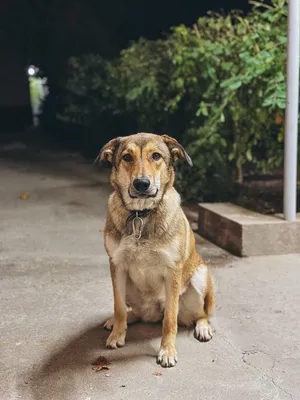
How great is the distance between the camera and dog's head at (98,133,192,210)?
3246 mm

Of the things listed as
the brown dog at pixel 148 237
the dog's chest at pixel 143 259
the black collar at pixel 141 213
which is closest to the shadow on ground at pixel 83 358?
the brown dog at pixel 148 237

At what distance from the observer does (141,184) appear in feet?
10.5

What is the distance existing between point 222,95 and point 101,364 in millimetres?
4407

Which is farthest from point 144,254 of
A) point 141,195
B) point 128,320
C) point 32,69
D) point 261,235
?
point 32,69

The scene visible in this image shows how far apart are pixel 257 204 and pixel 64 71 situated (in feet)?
41.1

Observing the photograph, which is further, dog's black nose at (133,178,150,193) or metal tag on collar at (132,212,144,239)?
metal tag on collar at (132,212,144,239)

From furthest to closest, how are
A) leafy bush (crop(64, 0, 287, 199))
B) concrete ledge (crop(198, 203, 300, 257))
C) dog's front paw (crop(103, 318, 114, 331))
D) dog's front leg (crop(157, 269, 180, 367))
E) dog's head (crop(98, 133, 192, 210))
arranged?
leafy bush (crop(64, 0, 287, 199))
concrete ledge (crop(198, 203, 300, 257))
dog's front paw (crop(103, 318, 114, 331))
dog's front leg (crop(157, 269, 180, 367))
dog's head (crop(98, 133, 192, 210))

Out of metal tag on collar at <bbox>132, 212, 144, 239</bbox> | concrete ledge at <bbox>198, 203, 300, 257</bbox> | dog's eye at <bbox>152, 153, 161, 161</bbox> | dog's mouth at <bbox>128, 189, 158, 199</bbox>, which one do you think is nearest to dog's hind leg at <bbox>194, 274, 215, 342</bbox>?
metal tag on collar at <bbox>132, 212, 144, 239</bbox>

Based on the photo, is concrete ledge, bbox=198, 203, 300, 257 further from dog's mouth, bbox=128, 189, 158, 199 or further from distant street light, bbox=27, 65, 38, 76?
distant street light, bbox=27, 65, 38, 76

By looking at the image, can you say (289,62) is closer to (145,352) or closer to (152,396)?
(145,352)

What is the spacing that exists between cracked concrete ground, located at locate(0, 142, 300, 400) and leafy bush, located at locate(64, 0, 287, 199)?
1.61 meters

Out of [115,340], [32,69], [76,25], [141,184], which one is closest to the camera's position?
[141,184]

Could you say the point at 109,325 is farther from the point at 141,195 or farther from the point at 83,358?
the point at 141,195

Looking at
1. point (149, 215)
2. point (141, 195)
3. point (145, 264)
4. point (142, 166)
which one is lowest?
point (145, 264)
